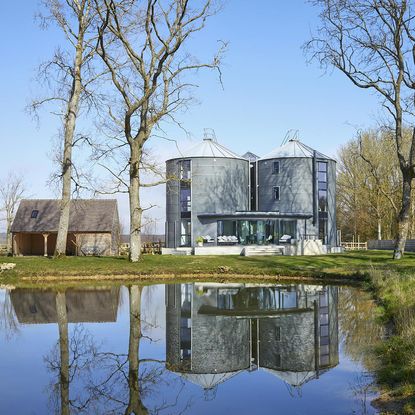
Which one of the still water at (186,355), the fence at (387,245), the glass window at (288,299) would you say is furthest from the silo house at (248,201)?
the still water at (186,355)

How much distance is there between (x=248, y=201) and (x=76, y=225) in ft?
46.5

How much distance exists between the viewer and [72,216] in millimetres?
42625

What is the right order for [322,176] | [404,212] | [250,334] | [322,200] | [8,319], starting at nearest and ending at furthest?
1. [250,334]
2. [8,319]
3. [404,212]
4. [322,200]
5. [322,176]

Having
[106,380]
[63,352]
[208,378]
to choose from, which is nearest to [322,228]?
[63,352]

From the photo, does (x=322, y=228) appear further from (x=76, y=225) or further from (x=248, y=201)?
(x=76, y=225)

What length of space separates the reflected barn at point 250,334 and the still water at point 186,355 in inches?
1.1

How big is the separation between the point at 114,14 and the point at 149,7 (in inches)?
72.7

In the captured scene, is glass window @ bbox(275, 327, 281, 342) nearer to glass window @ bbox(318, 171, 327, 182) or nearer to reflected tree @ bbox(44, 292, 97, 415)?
reflected tree @ bbox(44, 292, 97, 415)

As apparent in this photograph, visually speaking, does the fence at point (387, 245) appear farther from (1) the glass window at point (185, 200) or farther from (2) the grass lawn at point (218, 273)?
(1) the glass window at point (185, 200)

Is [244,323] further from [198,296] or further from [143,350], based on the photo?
[198,296]

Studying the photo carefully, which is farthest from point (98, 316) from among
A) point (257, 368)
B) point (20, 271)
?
point (20, 271)

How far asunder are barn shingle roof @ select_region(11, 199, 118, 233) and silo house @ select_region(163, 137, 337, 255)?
5022 millimetres

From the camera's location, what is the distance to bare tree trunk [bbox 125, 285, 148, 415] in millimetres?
6797

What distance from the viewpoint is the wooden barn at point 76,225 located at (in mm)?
41562
